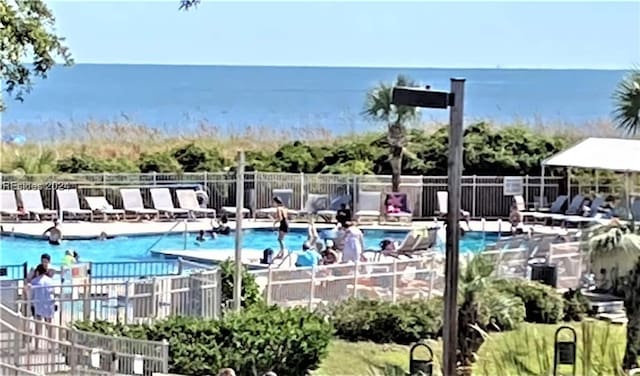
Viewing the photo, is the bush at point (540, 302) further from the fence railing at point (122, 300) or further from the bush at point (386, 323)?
the fence railing at point (122, 300)

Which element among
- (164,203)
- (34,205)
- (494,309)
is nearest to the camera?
(494,309)

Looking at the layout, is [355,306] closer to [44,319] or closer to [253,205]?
[44,319]

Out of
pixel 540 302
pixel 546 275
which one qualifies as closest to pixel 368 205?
pixel 546 275

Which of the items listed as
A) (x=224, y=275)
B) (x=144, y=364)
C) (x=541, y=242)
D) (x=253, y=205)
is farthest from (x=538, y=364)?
(x=253, y=205)

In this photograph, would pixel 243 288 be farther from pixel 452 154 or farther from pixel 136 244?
pixel 136 244

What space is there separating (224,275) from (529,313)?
3.16m

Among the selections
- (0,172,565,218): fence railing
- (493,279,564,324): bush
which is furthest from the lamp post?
(0,172,565,218): fence railing

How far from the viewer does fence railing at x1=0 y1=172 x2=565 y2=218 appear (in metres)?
21.5

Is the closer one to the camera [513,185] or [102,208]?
[102,208]

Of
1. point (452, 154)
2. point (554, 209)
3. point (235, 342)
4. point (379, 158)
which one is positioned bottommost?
point (235, 342)

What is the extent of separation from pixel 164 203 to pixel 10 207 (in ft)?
9.55

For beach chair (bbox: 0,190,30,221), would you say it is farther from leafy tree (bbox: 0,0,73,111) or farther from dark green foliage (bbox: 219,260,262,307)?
leafy tree (bbox: 0,0,73,111)

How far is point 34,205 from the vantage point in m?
20.0

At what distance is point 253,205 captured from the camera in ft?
70.4
